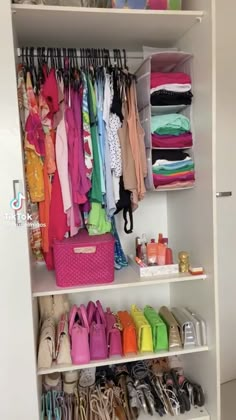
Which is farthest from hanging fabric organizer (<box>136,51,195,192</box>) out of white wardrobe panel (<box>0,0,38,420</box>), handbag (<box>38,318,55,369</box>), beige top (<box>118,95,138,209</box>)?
handbag (<box>38,318,55,369</box>)

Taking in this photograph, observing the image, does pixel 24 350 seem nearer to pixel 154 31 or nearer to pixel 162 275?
pixel 162 275

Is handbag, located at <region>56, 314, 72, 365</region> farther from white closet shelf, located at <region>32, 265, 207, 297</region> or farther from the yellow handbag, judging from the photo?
the yellow handbag

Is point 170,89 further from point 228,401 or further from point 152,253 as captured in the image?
point 228,401

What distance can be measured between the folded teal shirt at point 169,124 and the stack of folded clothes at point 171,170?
10 cm

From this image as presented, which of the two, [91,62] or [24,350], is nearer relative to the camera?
[24,350]

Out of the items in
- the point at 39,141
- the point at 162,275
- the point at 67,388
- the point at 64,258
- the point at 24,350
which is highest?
the point at 39,141

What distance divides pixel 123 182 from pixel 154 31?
2.55ft

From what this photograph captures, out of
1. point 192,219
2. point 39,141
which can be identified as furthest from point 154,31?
point 192,219

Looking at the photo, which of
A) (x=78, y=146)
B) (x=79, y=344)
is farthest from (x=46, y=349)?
(x=78, y=146)

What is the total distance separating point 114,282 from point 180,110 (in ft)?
3.17

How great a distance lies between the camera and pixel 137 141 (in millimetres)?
1718

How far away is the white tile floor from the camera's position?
2070 mm

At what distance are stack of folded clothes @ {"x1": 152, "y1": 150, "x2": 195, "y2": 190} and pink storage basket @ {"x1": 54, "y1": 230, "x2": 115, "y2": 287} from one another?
1.29ft

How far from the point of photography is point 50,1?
1621 millimetres
